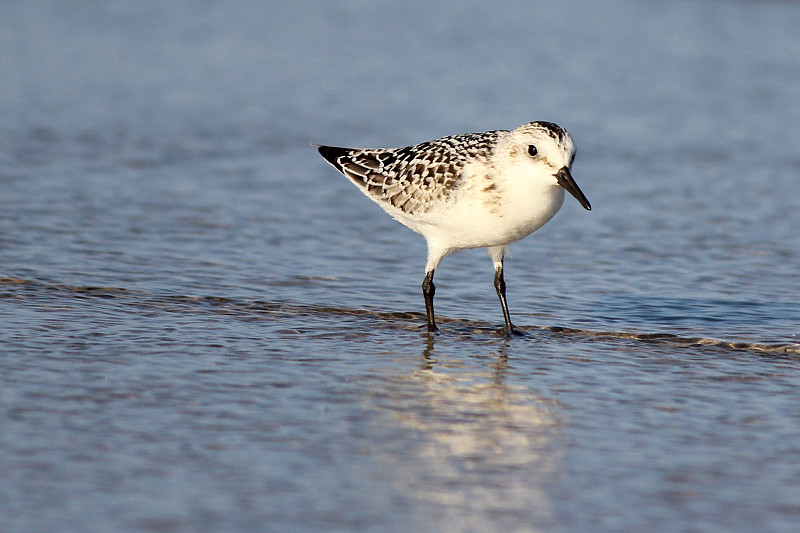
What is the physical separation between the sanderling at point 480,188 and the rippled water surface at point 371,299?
67 cm

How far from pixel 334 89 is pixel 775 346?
35.0 feet

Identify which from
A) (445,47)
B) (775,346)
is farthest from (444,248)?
(445,47)

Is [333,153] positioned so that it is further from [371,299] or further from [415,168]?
[371,299]

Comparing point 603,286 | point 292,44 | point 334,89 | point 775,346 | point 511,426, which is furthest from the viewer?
point 292,44

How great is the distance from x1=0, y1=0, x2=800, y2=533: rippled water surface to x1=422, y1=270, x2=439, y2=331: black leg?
117 mm

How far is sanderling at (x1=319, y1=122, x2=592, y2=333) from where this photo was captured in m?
8.09

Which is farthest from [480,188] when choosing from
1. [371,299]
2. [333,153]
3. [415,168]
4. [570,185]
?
[333,153]

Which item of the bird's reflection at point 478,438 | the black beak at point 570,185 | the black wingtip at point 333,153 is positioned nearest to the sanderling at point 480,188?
the black beak at point 570,185

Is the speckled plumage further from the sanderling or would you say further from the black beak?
the black beak

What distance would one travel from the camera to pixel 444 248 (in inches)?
354

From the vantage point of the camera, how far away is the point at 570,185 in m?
7.84

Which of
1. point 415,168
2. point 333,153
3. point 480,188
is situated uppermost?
point 333,153

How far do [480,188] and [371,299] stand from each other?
1441 mm

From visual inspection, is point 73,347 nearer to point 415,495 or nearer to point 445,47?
point 415,495
